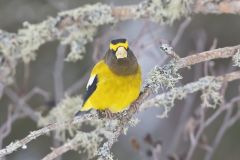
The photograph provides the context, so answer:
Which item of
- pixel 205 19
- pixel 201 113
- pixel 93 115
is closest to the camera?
pixel 93 115

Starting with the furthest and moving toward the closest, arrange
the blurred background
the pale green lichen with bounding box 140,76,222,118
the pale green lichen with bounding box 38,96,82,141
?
the blurred background, the pale green lichen with bounding box 38,96,82,141, the pale green lichen with bounding box 140,76,222,118

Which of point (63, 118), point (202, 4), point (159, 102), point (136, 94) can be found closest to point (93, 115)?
point (136, 94)

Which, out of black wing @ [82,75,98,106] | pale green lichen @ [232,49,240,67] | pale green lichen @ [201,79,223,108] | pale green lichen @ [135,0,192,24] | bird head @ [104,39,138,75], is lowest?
pale green lichen @ [201,79,223,108]

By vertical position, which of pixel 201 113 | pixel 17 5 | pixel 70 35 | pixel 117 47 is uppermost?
pixel 17 5

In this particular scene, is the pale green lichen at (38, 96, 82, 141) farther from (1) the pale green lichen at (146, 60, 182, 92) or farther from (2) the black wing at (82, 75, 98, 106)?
(1) the pale green lichen at (146, 60, 182, 92)

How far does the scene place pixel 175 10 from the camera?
464 cm

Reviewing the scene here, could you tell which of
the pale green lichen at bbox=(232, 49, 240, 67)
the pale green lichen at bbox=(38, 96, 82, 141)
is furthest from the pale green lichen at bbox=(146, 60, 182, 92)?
the pale green lichen at bbox=(38, 96, 82, 141)

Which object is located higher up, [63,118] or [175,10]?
[175,10]

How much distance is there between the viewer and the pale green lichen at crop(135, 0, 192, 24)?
4.59m

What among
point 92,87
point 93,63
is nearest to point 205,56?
point 92,87

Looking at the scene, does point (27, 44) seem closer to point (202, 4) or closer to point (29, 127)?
point (202, 4)

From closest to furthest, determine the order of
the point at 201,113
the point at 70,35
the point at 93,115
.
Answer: the point at 93,115, the point at 201,113, the point at 70,35

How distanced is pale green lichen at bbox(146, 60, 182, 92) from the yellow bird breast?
12.8 inches

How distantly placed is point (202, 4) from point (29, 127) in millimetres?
2875
